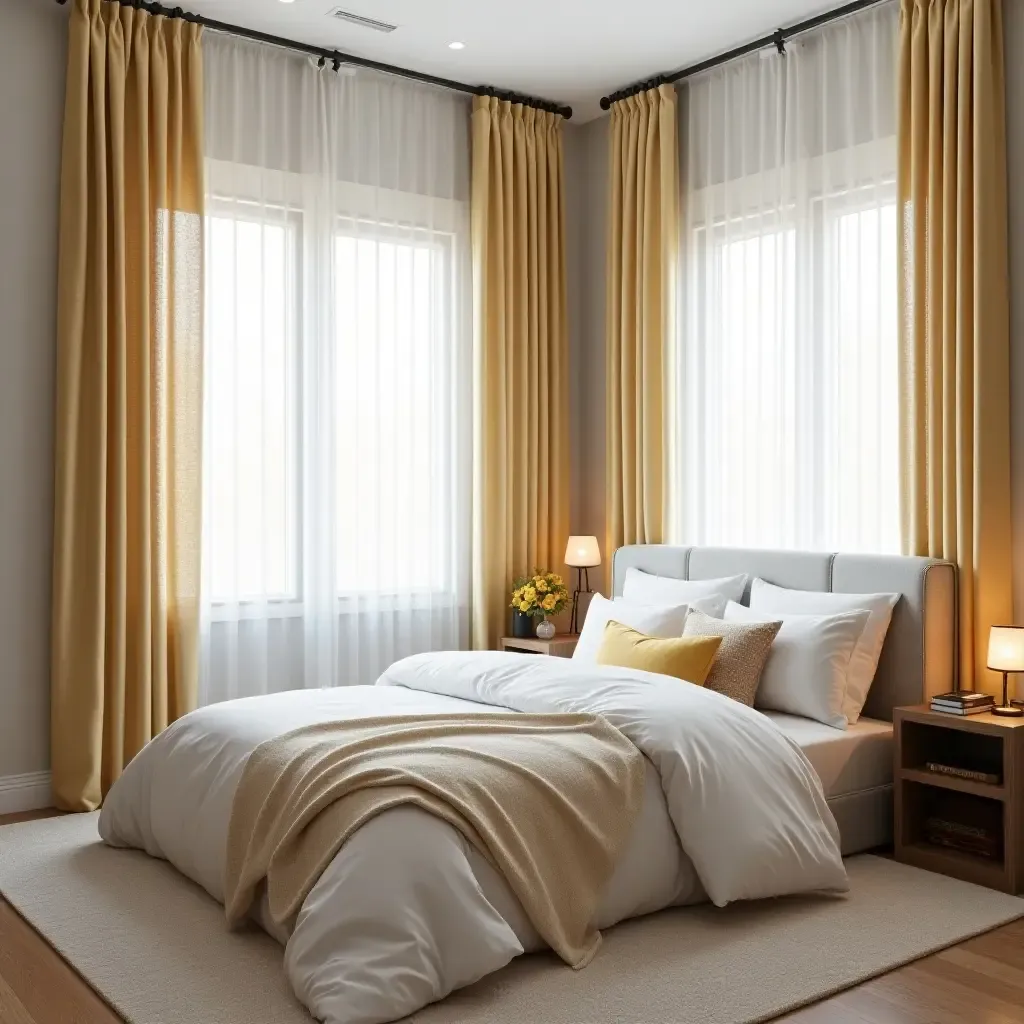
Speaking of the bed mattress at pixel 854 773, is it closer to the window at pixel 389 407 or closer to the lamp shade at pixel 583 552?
the lamp shade at pixel 583 552

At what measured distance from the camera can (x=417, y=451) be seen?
5320 mm

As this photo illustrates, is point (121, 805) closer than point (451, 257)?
Yes

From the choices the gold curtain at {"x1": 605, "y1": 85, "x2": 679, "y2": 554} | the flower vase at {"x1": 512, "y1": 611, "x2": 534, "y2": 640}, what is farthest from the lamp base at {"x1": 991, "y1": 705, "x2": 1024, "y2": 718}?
the flower vase at {"x1": 512, "y1": 611, "x2": 534, "y2": 640}

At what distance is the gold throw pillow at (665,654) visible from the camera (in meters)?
3.89

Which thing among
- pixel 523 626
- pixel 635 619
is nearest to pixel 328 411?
pixel 523 626

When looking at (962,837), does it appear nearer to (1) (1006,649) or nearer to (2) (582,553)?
(1) (1006,649)

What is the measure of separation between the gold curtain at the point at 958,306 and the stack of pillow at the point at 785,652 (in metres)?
0.33

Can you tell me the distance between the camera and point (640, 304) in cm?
539

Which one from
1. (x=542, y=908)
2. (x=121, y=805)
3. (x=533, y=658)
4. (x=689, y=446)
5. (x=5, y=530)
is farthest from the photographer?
(x=689, y=446)

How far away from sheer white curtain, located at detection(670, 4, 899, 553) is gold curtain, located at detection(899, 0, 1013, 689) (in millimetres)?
168

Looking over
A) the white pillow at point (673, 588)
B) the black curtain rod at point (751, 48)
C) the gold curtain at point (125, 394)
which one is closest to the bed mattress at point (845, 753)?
the white pillow at point (673, 588)

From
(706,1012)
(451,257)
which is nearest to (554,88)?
(451,257)

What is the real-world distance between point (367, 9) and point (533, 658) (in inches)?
104

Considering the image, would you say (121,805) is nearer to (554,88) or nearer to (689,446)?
(689,446)
